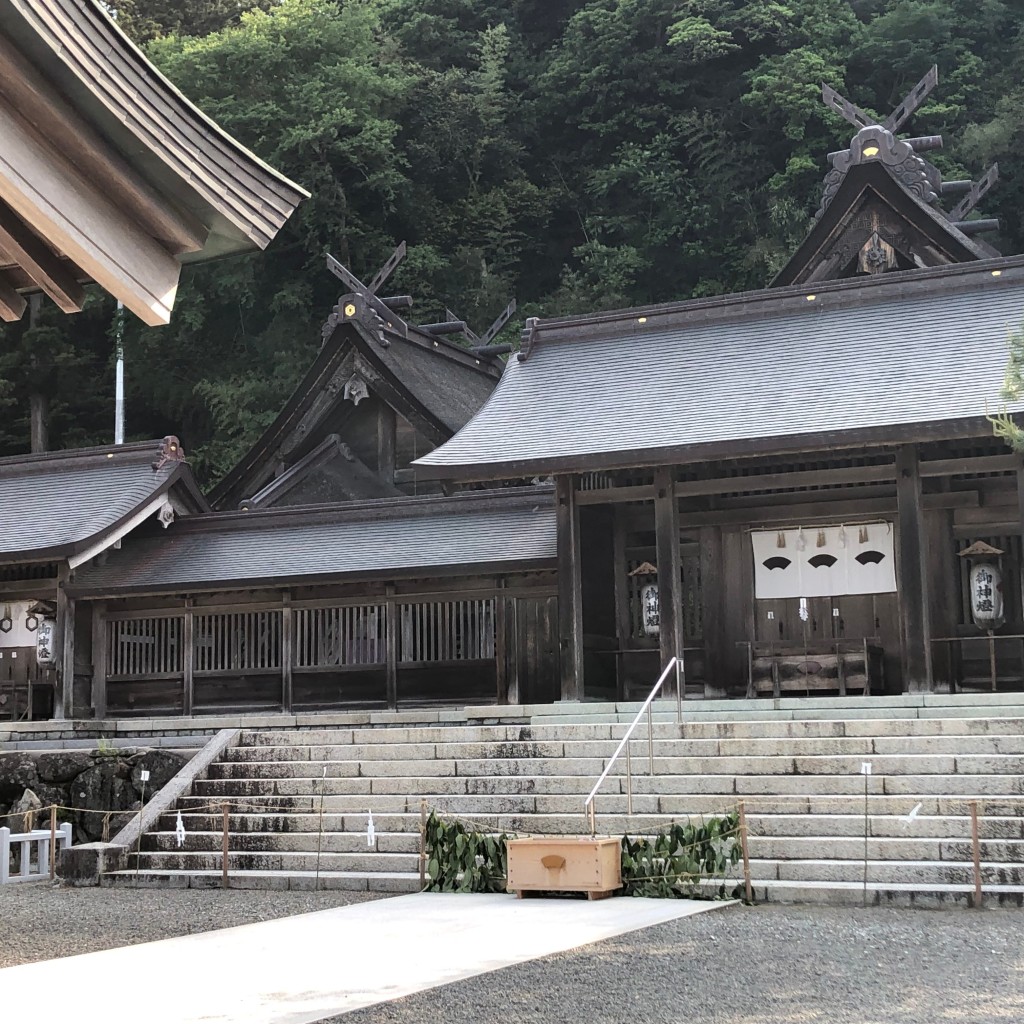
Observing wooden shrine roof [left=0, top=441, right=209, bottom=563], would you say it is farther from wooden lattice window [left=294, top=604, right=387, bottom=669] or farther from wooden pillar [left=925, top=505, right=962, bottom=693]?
wooden pillar [left=925, top=505, right=962, bottom=693]

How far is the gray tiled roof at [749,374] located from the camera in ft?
51.4

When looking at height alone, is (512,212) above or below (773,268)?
above

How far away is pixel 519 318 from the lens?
35.5 meters

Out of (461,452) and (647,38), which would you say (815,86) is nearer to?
(647,38)

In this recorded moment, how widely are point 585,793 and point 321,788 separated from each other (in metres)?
2.67

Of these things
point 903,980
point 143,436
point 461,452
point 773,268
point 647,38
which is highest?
point 647,38

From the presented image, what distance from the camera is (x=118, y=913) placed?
33.4 feet

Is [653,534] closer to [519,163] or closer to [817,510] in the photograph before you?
[817,510]

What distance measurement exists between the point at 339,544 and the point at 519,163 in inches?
908

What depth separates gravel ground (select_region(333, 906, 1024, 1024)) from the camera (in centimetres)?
620

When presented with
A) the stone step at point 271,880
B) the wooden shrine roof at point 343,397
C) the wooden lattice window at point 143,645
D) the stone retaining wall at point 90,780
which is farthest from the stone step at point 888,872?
the wooden shrine roof at point 343,397

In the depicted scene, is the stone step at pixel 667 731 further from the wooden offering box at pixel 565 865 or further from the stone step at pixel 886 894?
the wooden offering box at pixel 565 865

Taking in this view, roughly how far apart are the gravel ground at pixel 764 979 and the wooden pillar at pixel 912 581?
575 cm

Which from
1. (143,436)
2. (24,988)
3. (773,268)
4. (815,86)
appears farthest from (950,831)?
(143,436)
